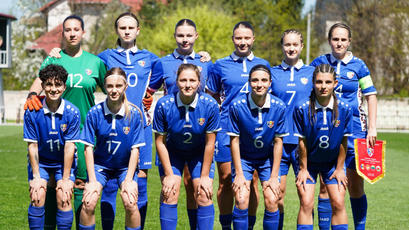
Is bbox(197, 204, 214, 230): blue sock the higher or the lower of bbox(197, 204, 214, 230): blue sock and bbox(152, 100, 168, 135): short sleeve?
the lower

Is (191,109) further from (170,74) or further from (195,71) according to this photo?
(170,74)

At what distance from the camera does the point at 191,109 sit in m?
6.00

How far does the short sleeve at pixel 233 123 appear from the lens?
237 inches

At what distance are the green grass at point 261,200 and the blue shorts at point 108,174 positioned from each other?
1.65m

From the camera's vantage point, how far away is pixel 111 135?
5828 mm

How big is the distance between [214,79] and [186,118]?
0.87 meters

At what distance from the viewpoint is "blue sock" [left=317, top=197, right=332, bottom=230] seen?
6323mm

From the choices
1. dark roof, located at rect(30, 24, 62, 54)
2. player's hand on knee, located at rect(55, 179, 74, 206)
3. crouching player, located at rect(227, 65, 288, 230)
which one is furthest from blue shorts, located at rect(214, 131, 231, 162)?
dark roof, located at rect(30, 24, 62, 54)

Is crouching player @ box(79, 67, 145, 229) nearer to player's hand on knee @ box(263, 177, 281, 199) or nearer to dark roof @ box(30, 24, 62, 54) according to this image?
player's hand on knee @ box(263, 177, 281, 199)

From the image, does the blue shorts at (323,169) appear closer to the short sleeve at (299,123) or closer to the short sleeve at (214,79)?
the short sleeve at (299,123)

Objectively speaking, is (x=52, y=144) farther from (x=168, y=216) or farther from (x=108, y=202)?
(x=168, y=216)

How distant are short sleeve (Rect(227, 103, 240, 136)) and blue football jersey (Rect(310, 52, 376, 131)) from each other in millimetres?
1182

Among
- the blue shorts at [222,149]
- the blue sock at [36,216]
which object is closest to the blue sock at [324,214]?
the blue shorts at [222,149]

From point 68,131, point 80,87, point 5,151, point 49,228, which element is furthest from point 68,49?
point 5,151
